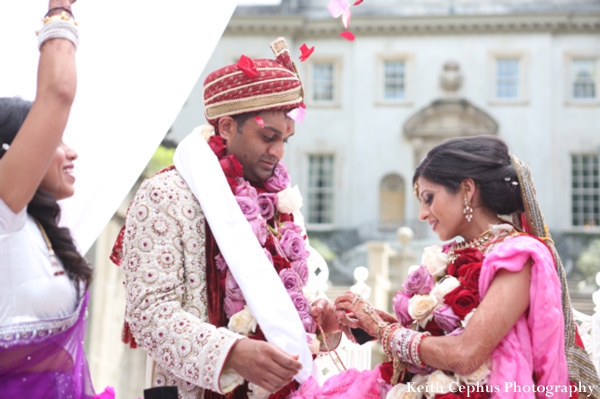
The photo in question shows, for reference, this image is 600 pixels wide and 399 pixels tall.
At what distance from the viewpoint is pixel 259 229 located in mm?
2832

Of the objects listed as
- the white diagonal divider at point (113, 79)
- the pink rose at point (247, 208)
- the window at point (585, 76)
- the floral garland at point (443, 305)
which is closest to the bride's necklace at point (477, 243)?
the floral garland at point (443, 305)

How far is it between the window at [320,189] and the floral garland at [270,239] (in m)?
21.2

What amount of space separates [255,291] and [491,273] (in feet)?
2.92

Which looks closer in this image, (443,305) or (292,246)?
(443,305)

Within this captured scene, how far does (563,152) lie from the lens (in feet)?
77.8

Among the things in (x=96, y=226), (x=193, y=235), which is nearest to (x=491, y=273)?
(x=193, y=235)

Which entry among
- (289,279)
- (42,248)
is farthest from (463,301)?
(42,248)

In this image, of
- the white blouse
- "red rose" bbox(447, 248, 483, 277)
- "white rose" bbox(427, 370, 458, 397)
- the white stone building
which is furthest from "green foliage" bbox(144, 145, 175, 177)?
the white stone building

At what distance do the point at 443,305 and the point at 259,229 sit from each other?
78 centimetres

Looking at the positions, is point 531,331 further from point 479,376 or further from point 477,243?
point 477,243

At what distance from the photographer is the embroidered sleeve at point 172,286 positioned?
249 cm

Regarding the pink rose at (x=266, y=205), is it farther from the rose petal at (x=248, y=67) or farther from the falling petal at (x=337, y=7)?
the falling petal at (x=337, y=7)

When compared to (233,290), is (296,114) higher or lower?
higher

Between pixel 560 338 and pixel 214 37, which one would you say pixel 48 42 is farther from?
pixel 560 338
